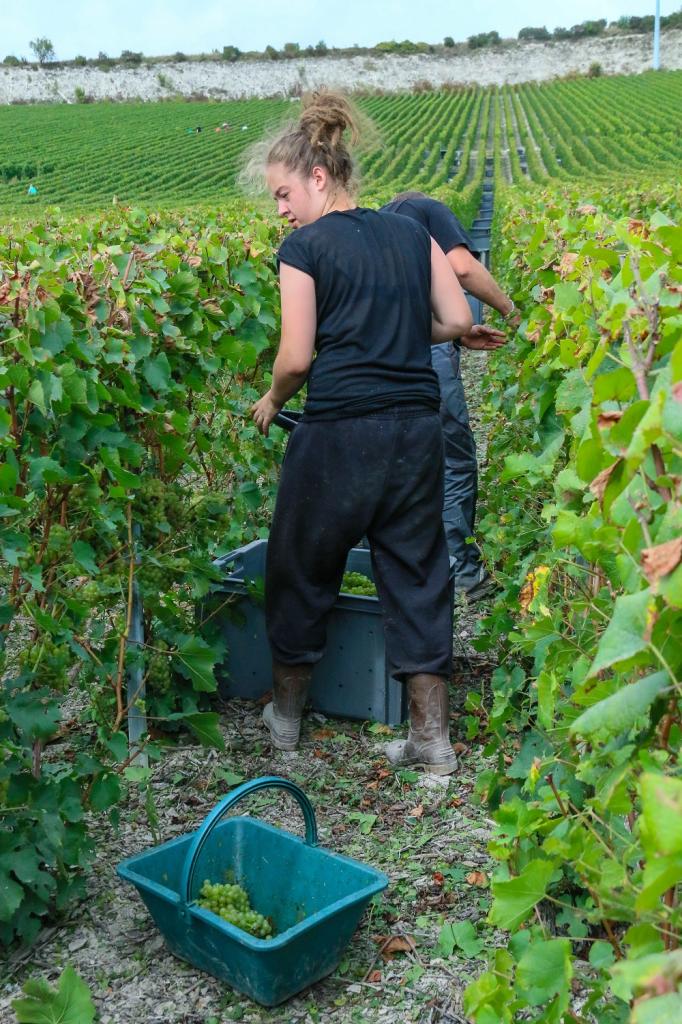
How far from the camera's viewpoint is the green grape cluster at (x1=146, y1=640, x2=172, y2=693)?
3588mm

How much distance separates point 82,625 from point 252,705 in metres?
1.40

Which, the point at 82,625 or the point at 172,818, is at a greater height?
the point at 82,625

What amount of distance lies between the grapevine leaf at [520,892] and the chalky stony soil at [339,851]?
109 centimetres

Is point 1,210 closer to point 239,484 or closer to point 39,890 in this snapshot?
point 239,484

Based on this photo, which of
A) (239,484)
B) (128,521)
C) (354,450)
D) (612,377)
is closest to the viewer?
(612,377)

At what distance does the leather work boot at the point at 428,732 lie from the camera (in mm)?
3662

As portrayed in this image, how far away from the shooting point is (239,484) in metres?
4.71

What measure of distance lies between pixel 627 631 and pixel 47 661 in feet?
6.66

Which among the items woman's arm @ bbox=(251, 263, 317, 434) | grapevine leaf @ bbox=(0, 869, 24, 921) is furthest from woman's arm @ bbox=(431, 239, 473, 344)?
grapevine leaf @ bbox=(0, 869, 24, 921)

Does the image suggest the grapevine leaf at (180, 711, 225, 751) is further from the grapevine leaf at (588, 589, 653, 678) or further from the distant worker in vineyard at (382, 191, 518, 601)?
the grapevine leaf at (588, 589, 653, 678)

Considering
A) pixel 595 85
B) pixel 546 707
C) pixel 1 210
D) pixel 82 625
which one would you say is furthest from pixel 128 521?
pixel 595 85

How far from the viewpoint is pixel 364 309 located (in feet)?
11.3

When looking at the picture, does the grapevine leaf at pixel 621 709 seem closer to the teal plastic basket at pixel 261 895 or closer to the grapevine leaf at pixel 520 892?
the grapevine leaf at pixel 520 892

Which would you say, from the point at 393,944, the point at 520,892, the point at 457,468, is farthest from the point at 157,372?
the point at 457,468
